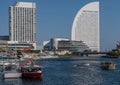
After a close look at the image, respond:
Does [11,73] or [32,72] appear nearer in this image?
[32,72]

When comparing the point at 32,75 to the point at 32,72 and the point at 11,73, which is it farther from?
the point at 11,73

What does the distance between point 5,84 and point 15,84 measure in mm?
1376

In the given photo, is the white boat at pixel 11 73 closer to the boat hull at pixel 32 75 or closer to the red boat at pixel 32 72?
the red boat at pixel 32 72

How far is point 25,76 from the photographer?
195 ft

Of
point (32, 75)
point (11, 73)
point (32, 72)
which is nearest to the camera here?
point (32, 75)

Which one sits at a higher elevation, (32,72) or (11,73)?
(32,72)

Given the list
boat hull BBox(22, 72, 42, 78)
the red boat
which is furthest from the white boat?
boat hull BBox(22, 72, 42, 78)

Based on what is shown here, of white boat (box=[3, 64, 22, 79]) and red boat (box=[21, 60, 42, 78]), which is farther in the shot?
white boat (box=[3, 64, 22, 79])

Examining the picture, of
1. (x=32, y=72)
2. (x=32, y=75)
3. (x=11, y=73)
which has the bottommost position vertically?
(x=32, y=75)

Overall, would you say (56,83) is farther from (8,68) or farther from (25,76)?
(8,68)

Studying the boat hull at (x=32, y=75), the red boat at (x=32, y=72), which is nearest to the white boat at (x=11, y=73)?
the red boat at (x=32, y=72)

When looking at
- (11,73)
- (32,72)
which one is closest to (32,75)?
(32,72)

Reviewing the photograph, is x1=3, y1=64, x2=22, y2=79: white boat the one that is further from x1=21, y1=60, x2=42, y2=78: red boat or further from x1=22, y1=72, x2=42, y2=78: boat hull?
x1=22, y1=72, x2=42, y2=78: boat hull

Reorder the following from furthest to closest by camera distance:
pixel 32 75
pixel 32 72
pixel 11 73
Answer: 1. pixel 11 73
2. pixel 32 72
3. pixel 32 75
